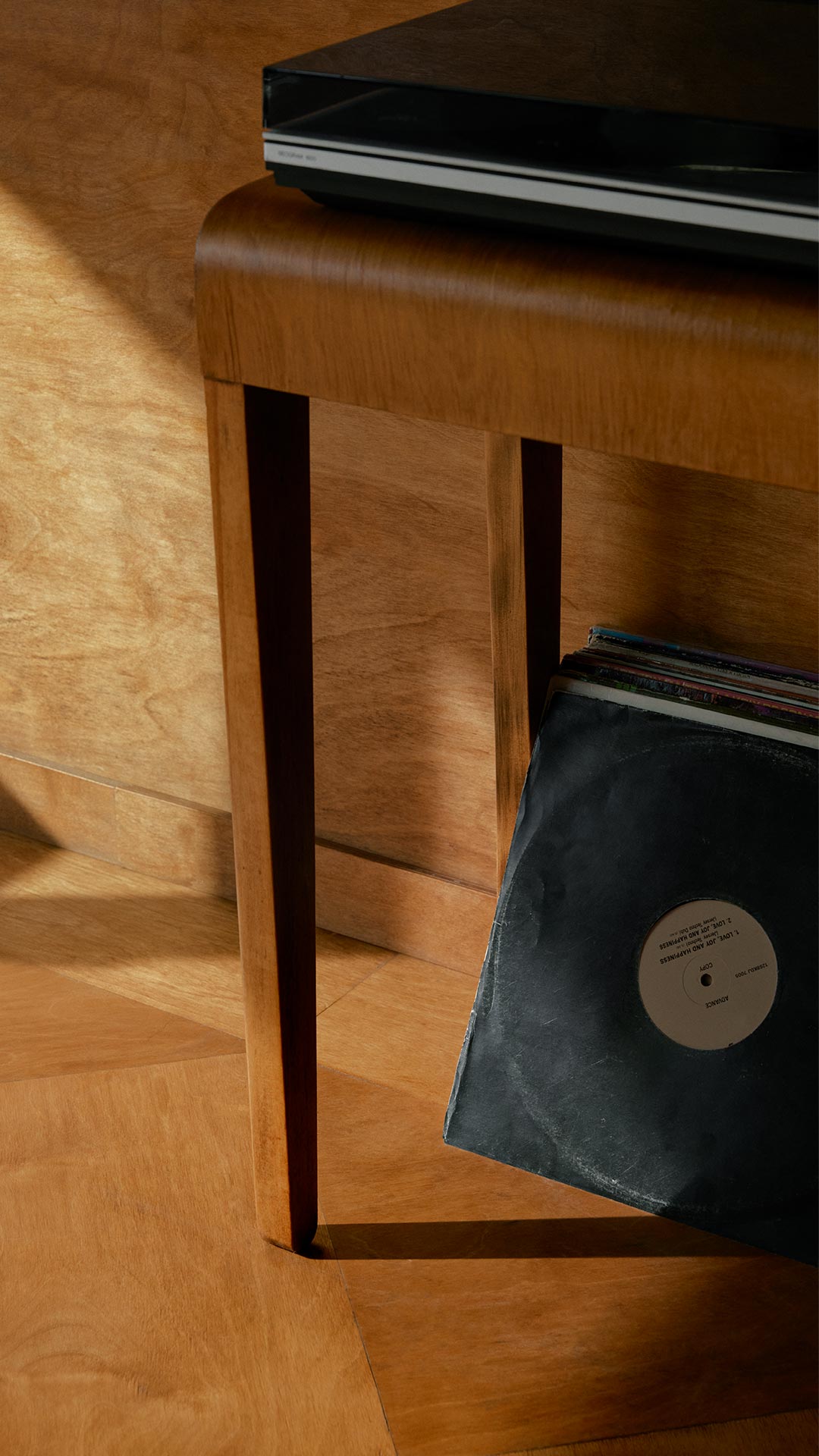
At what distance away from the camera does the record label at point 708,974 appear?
32.7 inches

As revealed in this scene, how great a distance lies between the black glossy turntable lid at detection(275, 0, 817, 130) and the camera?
0.52 m

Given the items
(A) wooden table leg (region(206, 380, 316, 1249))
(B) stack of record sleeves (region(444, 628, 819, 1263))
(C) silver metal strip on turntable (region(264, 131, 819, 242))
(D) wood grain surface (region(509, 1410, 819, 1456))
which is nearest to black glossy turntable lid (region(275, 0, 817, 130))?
(C) silver metal strip on turntable (region(264, 131, 819, 242))

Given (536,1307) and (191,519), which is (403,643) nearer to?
(191,519)

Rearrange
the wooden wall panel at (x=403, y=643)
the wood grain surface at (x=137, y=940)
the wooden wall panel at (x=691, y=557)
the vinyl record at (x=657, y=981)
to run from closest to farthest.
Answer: the vinyl record at (x=657, y=981)
the wooden wall panel at (x=691, y=557)
the wooden wall panel at (x=403, y=643)
the wood grain surface at (x=137, y=940)

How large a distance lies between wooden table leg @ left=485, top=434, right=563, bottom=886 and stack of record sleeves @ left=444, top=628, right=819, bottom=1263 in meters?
0.04

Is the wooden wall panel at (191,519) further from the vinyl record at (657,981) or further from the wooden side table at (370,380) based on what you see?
the wooden side table at (370,380)

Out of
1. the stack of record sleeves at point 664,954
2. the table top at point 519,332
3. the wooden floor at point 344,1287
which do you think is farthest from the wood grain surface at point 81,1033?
the table top at point 519,332

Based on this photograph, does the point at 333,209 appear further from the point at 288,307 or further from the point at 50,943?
the point at 50,943

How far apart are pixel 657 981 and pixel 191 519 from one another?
1.86 ft

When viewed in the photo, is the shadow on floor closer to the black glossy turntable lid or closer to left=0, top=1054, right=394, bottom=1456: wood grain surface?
left=0, top=1054, right=394, bottom=1456: wood grain surface

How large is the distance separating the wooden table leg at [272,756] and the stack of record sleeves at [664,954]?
0.12 m

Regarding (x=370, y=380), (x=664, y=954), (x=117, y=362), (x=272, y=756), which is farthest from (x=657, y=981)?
(x=117, y=362)

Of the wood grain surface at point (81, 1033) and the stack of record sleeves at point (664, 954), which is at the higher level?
the stack of record sleeves at point (664, 954)

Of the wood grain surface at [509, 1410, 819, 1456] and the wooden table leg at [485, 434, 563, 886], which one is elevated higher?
the wooden table leg at [485, 434, 563, 886]
